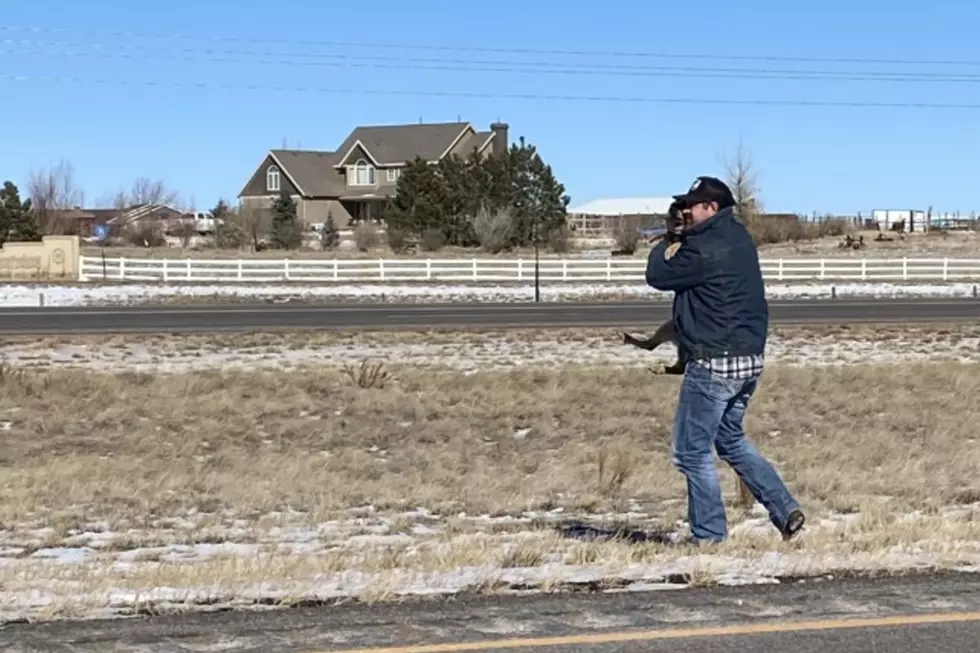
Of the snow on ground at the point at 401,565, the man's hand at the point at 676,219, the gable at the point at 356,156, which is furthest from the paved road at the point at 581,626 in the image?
the gable at the point at 356,156

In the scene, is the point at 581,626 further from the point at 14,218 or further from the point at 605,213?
the point at 605,213

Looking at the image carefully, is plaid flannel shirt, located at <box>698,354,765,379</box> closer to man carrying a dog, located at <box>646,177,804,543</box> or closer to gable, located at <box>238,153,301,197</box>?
man carrying a dog, located at <box>646,177,804,543</box>

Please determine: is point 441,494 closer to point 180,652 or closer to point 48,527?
point 48,527

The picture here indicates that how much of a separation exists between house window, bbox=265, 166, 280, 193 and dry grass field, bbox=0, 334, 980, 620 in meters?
65.9

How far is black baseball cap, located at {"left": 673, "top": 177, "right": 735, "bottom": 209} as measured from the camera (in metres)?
6.70

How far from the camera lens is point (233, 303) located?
38.2m

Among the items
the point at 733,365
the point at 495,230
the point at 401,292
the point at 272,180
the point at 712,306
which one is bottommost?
the point at 401,292

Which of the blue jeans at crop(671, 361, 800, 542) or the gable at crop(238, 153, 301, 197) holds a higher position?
the gable at crop(238, 153, 301, 197)

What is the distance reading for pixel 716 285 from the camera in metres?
6.66

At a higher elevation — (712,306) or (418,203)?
(418,203)

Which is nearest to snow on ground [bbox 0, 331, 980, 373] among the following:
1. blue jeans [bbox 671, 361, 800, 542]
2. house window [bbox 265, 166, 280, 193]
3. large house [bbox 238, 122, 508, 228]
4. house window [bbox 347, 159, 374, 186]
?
blue jeans [bbox 671, 361, 800, 542]

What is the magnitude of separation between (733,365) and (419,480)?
830 cm

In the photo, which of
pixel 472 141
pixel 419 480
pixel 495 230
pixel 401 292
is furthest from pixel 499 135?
pixel 419 480

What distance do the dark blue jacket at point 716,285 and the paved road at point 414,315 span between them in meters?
22.5
